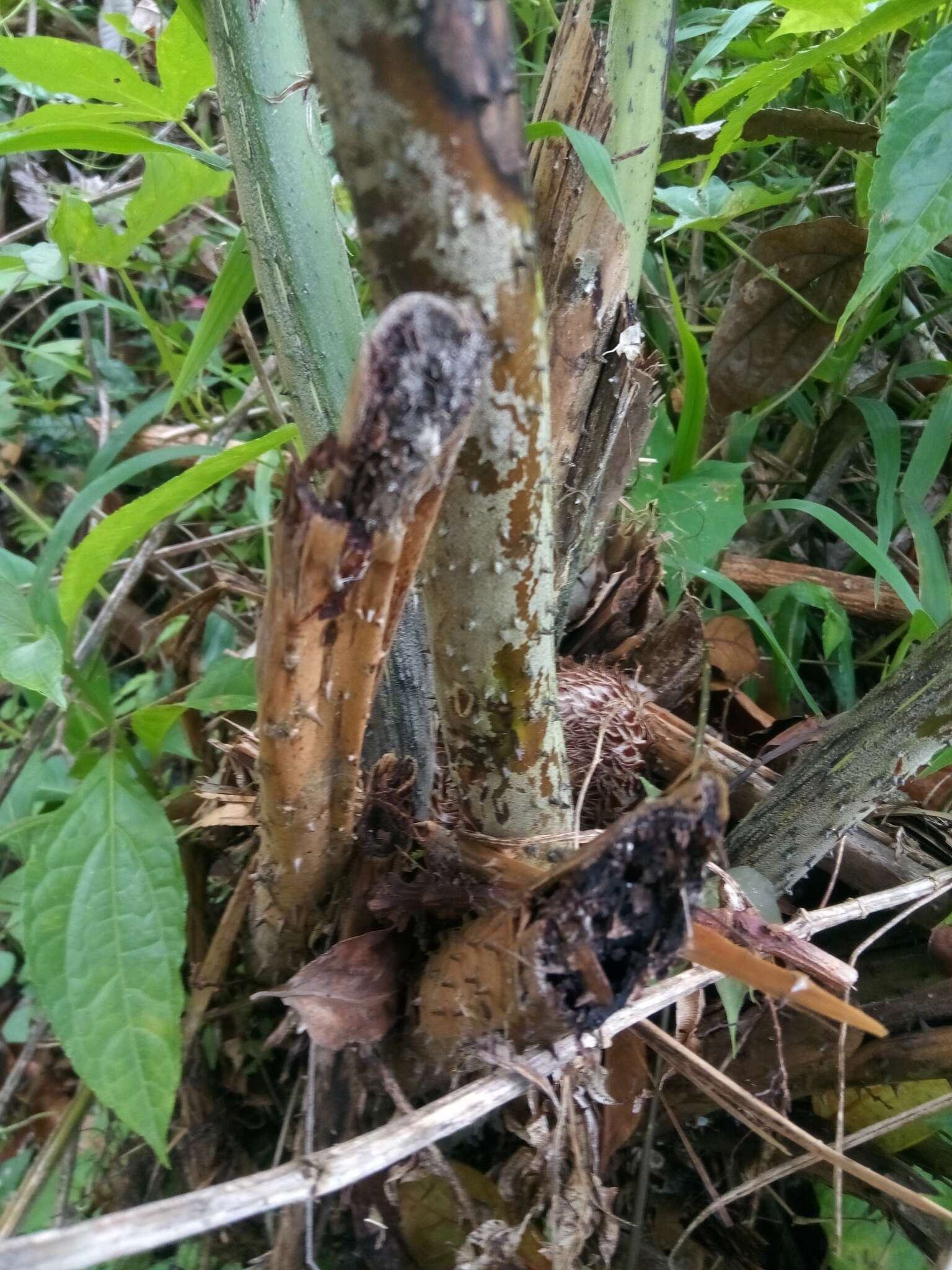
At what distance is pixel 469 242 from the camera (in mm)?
271

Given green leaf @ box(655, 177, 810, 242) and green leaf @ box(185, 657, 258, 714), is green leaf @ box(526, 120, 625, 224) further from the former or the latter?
green leaf @ box(185, 657, 258, 714)

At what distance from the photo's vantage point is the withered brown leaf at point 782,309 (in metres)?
0.86

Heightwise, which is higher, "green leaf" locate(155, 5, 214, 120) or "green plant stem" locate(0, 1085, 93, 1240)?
"green leaf" locate(155, 5, 214, 120)

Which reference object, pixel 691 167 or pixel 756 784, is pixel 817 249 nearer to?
pixel 691 167

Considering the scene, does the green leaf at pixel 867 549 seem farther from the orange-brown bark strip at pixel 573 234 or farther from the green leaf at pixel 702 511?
the orange-brown bark strip at pixel 573 234

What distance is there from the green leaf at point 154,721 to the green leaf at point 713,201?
1.96ft

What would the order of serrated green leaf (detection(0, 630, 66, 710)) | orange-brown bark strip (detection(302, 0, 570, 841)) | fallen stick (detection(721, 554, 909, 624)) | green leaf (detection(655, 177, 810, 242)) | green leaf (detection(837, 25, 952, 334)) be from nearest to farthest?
orange-brown bark strip (detection(302, 0, 570, 841)) < green leaf (detection(837, 25, 952, 334)) < serrated green leaf (detection(0, 630, 66, 710)) < green leaf (detection(655, 177, 810, 242)) < fallen stick (detection(721, 554, 909, 624))

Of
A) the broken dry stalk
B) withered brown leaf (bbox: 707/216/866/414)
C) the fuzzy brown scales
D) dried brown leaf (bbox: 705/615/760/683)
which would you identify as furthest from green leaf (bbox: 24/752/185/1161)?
withered brown leaf (bbox: 707/216/866/414)

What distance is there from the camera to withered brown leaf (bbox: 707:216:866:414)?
855mm

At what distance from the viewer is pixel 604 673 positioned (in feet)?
2.28

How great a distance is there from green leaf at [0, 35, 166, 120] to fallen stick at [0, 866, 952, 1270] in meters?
0.69

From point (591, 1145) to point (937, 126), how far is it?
0.62 m

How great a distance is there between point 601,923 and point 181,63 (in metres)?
0.65

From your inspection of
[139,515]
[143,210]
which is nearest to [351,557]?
[139,515]
